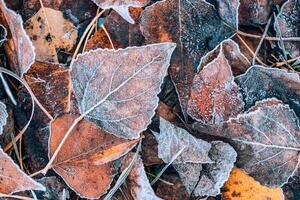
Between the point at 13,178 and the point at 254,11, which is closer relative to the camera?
the point at 13,178

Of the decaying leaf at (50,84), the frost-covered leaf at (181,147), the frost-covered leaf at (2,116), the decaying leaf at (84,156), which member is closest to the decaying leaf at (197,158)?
the frost-covered leaf at (181,147)

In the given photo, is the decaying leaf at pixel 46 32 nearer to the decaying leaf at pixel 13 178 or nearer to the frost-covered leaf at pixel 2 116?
the frost-covered leaf at pixel 2 116

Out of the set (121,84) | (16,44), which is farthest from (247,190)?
(16,44)

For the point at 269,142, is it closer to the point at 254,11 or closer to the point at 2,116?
the point at 254,11

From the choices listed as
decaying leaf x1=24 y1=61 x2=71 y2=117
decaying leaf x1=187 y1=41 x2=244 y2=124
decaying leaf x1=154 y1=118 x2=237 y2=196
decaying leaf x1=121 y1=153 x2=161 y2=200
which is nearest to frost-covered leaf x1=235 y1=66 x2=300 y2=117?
decaying leaf x1=187 y1=41 x2=244 y2=124

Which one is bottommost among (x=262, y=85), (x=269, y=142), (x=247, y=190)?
(x=247, y=190)

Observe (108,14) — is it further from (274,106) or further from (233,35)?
(274,106)
